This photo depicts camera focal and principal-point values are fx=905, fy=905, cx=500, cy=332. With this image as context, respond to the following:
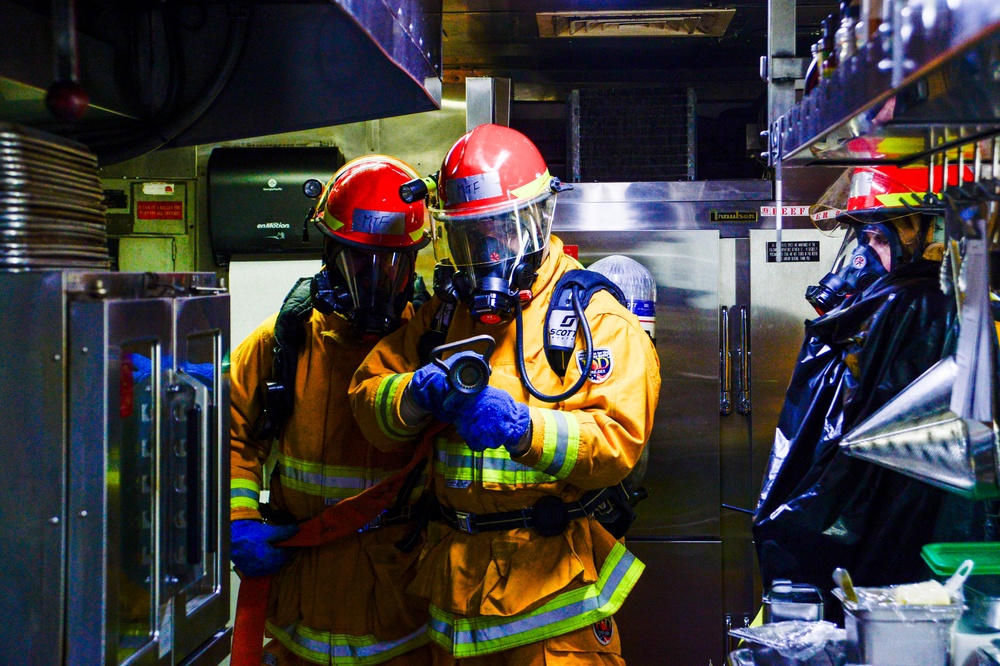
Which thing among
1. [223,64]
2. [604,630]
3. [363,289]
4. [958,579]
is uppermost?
[223,64]

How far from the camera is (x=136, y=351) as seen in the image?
4.85 ft

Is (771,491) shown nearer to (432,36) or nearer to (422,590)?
(422,590)

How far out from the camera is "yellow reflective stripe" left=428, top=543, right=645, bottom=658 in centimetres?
223

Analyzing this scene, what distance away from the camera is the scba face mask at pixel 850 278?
273 centimetres

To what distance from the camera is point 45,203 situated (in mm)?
1490

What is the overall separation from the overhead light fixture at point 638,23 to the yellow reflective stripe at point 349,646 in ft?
8.52

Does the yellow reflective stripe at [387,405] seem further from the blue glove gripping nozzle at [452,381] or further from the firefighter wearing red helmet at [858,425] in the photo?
the firefighter wearing red helmet at [858,425]

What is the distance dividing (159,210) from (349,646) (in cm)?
223

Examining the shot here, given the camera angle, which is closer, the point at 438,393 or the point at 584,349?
the point at 438,393

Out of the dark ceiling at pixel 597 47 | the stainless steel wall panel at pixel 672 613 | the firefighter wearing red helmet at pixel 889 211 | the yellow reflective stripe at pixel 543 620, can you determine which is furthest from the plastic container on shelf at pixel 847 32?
the stainless steel wall panel at pixel 672 613

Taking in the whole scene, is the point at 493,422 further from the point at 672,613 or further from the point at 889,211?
the point at 672,613

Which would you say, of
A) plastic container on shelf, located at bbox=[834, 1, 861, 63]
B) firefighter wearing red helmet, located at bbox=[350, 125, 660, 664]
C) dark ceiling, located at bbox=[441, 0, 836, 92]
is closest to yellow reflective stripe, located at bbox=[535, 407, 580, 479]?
firefighter wearing red helmet, located at bbox=[350, 125, 660, 664]

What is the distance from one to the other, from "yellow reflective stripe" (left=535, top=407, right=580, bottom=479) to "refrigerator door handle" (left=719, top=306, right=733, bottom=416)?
1.77 meters

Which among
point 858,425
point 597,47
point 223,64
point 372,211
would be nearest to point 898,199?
point 858,425
